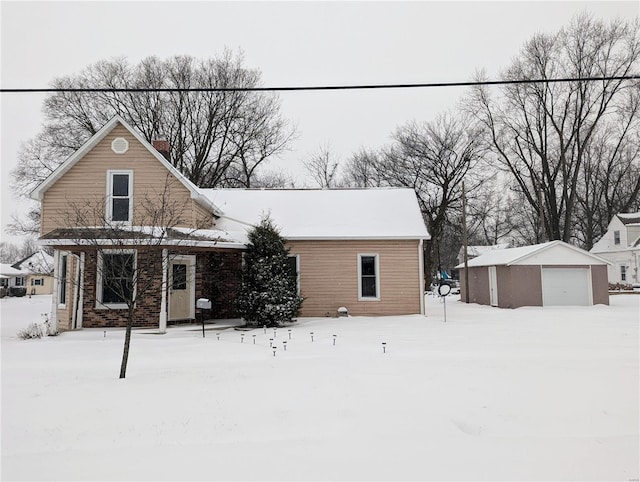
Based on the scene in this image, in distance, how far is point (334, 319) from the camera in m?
15.9

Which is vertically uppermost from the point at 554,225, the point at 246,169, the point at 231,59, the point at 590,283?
the point at 231,59

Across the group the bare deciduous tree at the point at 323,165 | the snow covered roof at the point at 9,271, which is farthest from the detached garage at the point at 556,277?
the snow covered roof at the point at 9,271

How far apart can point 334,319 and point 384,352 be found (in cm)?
699

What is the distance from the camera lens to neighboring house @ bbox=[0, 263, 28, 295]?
46.7 metres

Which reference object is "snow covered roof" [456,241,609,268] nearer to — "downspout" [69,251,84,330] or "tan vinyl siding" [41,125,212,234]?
"tan vinyl siding" [41,125,212,234]

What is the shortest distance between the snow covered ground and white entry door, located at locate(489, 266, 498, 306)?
13.4 m

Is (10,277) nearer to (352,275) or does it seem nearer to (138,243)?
(352,275)

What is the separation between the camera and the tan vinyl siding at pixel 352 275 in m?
16.8

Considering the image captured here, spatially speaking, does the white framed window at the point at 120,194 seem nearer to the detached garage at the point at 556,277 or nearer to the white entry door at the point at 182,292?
the white entry door at the point at 182,292

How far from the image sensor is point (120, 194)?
14.3 meters

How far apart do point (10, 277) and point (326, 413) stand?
56.2 metres

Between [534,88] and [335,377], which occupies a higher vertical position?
[534,88]

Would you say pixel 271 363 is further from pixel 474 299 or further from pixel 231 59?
pixel 231 59

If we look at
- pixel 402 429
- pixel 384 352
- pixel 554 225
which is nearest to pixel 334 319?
pixel 384 352
